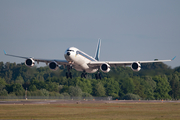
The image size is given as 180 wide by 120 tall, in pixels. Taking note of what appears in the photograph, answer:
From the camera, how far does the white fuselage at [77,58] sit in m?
59.3

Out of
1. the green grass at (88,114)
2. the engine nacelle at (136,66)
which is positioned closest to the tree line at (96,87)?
the engine nacelle at (136,66)

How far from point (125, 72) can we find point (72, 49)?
2756 cm

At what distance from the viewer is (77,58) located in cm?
6103

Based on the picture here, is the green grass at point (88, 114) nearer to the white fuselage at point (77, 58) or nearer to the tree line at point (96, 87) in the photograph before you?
the white fuselage at point (77, 58)

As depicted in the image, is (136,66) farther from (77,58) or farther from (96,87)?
(96,87)

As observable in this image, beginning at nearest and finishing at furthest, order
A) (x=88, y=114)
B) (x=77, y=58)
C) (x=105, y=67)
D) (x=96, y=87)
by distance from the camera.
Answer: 1. (x=88, y=114)
2. (x=77, y=58)
3. (x=105, y=67)
4. (x=96, y=87)

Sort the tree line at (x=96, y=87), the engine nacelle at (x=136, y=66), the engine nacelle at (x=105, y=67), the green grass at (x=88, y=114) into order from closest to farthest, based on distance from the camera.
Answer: the green grass at (x=88, y=114) → the engine nacelle at (x=136, y=66) → the engine nacelle at (x=105, y=67) → the tree line at (x=96, y=87)

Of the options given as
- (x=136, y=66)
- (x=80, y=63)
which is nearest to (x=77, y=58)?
(x=80, y=63)

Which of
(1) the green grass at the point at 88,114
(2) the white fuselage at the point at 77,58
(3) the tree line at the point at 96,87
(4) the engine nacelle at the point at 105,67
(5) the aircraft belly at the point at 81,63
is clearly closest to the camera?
(1) the green grass at the point at 88,114

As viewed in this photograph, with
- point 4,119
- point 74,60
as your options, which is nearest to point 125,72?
point 74,60

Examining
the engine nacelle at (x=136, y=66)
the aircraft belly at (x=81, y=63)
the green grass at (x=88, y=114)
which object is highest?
the aircraft belly at (x=81, y=63)

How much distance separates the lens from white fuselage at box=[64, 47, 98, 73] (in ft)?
195

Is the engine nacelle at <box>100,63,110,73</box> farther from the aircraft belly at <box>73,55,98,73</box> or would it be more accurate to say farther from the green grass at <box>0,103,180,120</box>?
the green grass at <box>0,103,180,120</box>

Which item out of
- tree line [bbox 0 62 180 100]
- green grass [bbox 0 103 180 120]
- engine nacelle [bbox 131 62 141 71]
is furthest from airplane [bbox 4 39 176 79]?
tree line [bbox 0 62 180 100]
